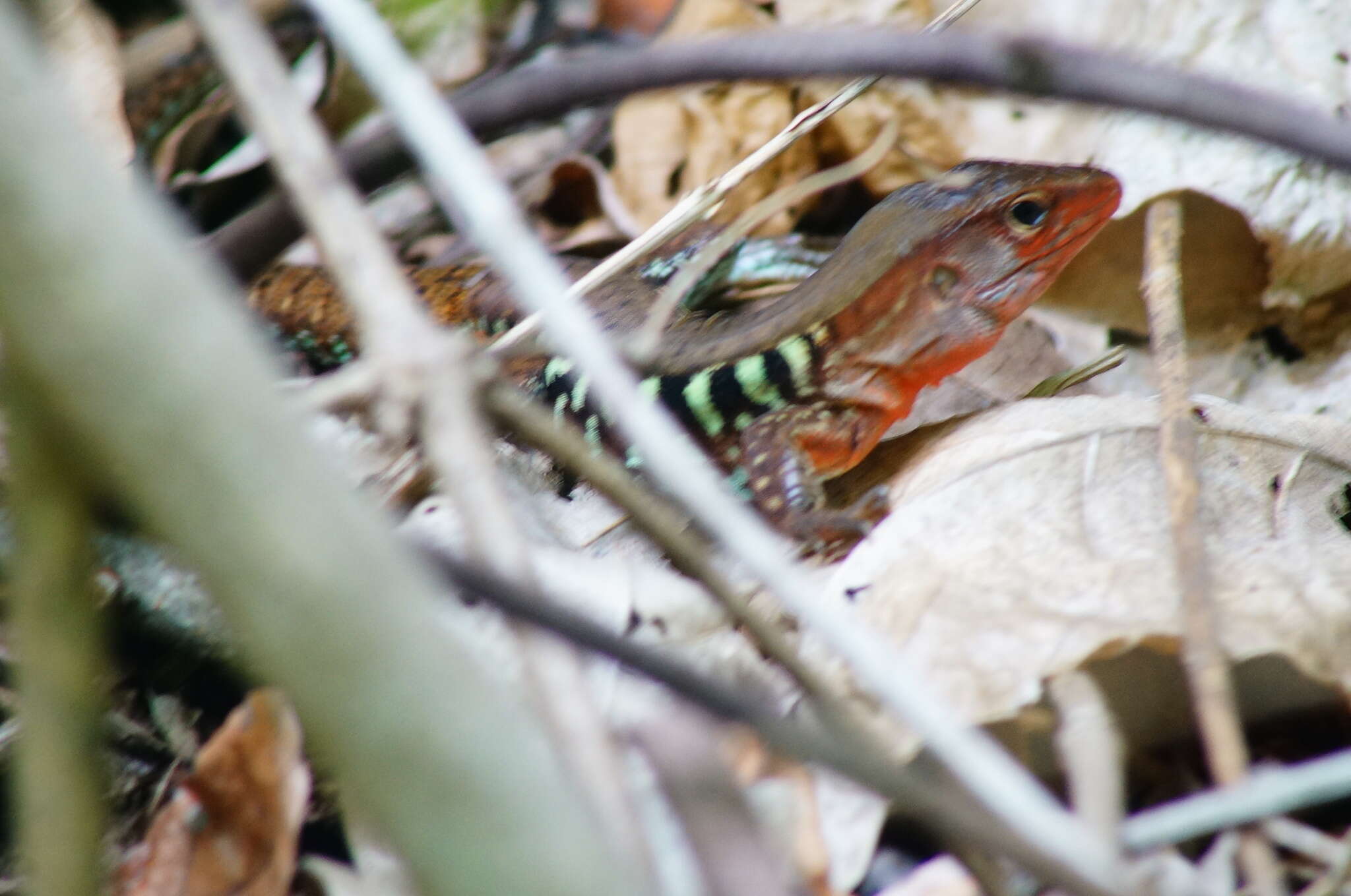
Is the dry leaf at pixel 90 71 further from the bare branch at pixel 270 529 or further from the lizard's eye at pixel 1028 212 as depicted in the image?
the lizard's eye at pixel 1028 212

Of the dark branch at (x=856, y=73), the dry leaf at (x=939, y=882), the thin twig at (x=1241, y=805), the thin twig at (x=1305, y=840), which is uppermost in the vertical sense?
the dark branch at (x=856, y=73)

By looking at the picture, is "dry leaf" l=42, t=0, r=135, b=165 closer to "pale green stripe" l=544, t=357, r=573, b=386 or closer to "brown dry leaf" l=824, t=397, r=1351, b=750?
"pale green stripe" l=544, t=357, r=573, b=386

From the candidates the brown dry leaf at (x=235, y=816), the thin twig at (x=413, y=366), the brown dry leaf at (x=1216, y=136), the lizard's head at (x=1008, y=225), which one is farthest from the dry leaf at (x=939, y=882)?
the brown dry leaf at (x=1216, y=136)

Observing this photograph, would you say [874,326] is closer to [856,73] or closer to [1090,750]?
[856,73]

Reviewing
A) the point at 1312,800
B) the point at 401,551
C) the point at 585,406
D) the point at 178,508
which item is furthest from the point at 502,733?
the point at 585,406

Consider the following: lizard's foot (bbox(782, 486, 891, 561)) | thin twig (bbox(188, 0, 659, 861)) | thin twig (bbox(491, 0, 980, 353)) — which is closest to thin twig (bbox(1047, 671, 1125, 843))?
thin twig (bbox(188, 0, 659, 861))
